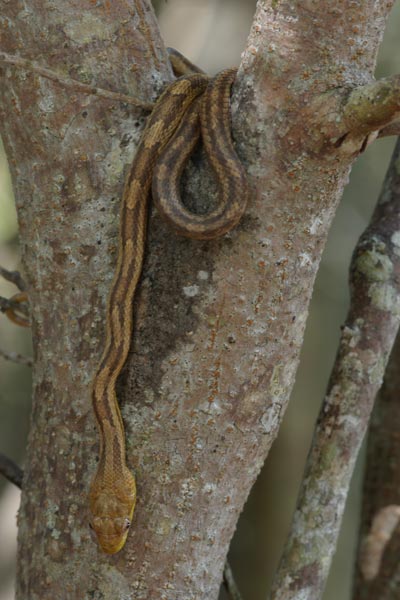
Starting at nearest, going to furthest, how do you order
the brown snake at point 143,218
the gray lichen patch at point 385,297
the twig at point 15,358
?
the brown snake at point 143,218
the gray lichen patch at point 385,297
the twig at point 15,358

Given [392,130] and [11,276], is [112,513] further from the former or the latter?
[392,130]

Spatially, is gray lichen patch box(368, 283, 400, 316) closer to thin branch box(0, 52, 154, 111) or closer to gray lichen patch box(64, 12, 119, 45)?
thin branch box(0, 52, 154, 111)

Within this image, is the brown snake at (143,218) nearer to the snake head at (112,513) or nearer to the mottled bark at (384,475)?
the snake head at (112,513)

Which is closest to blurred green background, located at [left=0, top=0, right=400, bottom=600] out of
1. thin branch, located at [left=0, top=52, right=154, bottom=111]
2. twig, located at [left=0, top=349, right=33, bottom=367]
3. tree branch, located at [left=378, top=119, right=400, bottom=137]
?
twig, located at [left=0, top=349, right=33, bottom=367]

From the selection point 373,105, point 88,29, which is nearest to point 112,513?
point 373,105

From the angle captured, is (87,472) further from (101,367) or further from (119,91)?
(119,91)

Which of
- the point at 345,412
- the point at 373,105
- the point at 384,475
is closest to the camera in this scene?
the point at 373,105

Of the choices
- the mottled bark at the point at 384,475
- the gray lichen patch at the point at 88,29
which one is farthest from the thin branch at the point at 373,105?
the mottled bark at the point at 384,475
